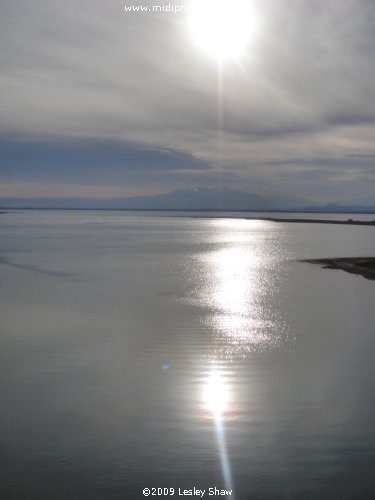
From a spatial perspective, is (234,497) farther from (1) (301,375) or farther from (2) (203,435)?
(1) (301,375)

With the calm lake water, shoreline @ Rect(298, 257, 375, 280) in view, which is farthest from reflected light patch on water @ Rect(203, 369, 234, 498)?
shoreline @ Rect(298, 257, 375, 280)

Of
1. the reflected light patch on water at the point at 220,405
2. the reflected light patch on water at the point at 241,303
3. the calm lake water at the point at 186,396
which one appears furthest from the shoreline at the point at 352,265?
the reflected light patch on water at the point at 220,405

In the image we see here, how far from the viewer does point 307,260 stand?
49.9 meters

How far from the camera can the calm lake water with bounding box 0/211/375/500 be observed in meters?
8.90

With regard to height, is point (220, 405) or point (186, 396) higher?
point (186, 396)

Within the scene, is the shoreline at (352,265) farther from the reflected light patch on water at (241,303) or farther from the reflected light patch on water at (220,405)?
the reflected light patch on water at (220,405)

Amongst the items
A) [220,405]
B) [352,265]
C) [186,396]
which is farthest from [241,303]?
[352,265]

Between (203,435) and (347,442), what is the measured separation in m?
2.77

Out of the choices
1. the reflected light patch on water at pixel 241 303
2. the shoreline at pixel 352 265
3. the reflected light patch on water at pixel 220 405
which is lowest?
the reflected light patch on water at pixel 220 405

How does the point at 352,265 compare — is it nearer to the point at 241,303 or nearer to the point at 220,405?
the point at 241,303

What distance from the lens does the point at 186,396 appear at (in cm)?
1270

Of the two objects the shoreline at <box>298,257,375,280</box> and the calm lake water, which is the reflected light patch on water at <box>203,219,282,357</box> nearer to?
the calm lake water

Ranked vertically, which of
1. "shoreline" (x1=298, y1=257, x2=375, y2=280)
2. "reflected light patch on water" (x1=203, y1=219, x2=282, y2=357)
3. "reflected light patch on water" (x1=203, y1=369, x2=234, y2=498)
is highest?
"shoreline" (x1=298, y1=257, x2=375, y2=280)

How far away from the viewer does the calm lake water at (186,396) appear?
29.2 feet
